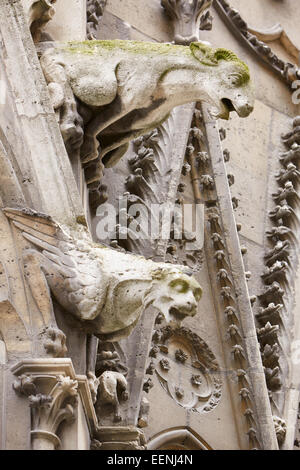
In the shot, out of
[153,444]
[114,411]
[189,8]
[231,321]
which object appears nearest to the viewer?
[114,411]

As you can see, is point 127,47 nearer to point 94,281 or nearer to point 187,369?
point 94,281

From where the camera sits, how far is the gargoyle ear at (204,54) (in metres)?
6.07

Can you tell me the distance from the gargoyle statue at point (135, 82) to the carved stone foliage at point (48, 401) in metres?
1.29

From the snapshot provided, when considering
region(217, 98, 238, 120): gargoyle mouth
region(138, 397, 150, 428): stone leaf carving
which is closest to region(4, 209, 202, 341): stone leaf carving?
region(138, 397, 150, 428): stone leaf carving

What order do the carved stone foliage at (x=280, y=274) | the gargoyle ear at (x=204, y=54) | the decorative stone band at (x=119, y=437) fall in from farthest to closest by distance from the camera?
the carved stone foliage at (x=280, y=274) < the gargoyle ear at (x=204, y=54) < the decorative stone band at (x=119, y=437)

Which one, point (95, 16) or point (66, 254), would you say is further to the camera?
point (95, 16)

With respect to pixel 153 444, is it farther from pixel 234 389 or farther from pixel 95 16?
pixel 95 16

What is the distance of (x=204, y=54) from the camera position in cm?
608

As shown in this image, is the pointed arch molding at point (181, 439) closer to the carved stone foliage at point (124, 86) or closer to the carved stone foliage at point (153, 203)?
the carved stone foliage at point (153, 203)

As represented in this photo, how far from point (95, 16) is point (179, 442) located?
2220 millimetres

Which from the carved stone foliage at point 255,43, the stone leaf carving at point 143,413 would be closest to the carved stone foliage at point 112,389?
the stone leaf carving at point 143,413

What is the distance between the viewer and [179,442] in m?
6.71

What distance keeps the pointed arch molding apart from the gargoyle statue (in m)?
1.36

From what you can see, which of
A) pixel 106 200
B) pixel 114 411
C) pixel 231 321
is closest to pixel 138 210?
pixel 106 200
